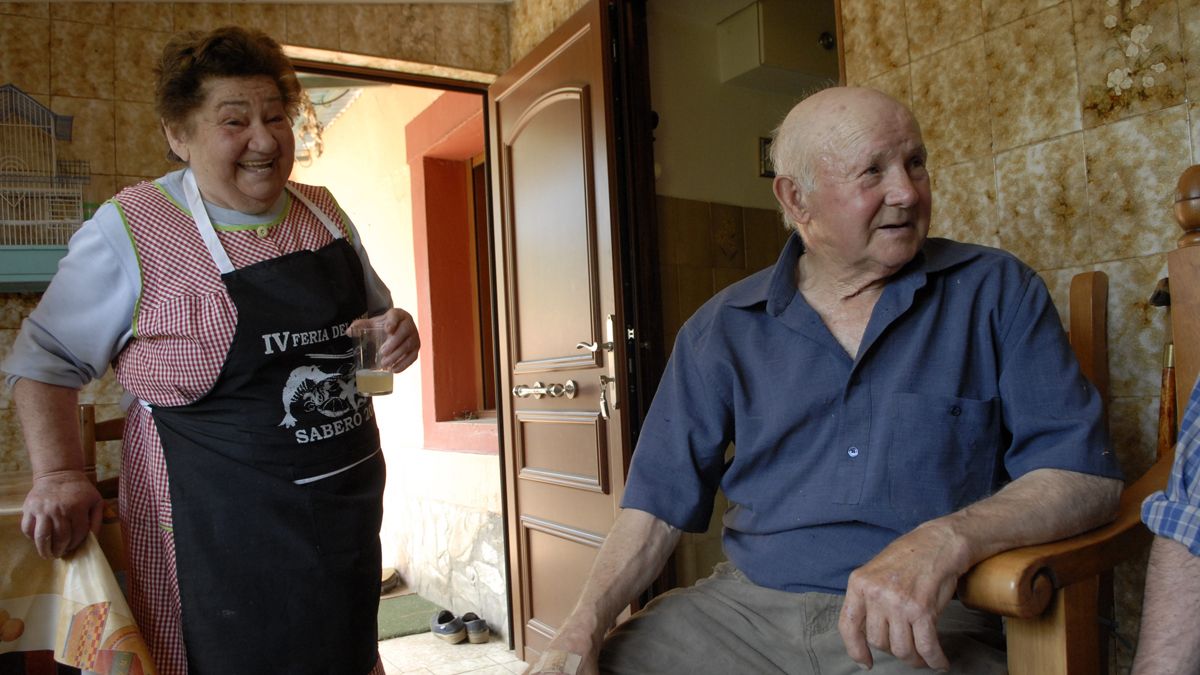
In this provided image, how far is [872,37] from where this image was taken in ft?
6.75

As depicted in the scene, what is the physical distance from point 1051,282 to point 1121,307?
142mm

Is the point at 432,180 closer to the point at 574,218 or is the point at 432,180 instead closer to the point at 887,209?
the point at 574,218

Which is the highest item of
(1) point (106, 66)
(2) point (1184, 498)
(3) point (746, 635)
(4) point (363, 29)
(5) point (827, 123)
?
(4) point (363, 29)

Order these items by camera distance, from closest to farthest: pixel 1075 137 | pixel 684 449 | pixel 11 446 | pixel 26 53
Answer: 1. pixel 684 449
2. pixel 1075 137
3. pixel 11 446
4. pixel 26 53

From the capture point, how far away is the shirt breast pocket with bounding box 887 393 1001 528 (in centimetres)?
118

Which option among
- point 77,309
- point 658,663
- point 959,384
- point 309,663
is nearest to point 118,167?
point 77,309

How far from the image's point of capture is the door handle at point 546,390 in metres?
3.02

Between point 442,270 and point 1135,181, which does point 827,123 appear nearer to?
point 1135,181

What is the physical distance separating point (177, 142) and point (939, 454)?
132cm

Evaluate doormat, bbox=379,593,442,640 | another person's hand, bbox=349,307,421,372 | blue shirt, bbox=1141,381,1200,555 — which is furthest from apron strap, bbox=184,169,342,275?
doormat, bbox=379,593,442,640

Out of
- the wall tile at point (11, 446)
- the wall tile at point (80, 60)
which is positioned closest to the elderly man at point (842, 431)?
the wall tile at point (11, 446)

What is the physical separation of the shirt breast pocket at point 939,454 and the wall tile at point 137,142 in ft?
8.47

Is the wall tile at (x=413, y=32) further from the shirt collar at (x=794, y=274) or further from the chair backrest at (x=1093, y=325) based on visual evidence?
the chair backrest at (x=1093, y=325)

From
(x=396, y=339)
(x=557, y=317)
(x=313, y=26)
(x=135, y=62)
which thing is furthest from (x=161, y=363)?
(x=313, y=26)
